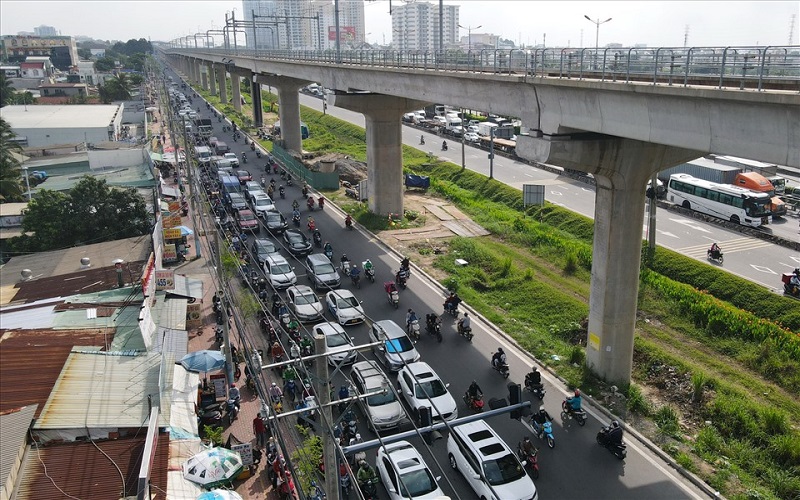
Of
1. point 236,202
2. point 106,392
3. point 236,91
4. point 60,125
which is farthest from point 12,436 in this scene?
point 236,91

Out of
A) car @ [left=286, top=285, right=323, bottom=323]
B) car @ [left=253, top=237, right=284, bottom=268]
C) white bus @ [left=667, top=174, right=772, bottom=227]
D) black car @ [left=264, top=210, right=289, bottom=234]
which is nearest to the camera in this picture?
car @ [left=286, top=285, right=323, bottom=323]

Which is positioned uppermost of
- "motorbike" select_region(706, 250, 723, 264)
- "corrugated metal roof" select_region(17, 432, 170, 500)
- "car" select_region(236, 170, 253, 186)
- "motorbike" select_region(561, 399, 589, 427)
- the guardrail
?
the guardrail

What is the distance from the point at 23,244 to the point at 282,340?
2058cm

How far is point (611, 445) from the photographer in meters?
16.8

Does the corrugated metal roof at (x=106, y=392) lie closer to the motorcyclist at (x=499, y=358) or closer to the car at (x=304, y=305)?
the car at (x=304, y=305)

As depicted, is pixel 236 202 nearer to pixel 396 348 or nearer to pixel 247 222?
pixel 247 222

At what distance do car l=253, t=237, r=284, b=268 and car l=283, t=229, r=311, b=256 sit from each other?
2.55ft

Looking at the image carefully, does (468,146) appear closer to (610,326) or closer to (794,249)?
(794,249)

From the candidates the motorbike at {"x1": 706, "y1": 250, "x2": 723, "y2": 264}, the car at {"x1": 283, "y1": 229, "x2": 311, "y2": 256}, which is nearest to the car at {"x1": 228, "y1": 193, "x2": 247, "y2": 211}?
the car at {"x1": 283, "y1": 229, "x2": 311, "y2": 256}

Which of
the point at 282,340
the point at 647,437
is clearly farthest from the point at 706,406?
the point at 282,340

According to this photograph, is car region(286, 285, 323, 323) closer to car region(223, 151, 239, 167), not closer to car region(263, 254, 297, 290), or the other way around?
car region(263, 254, 297, 290)

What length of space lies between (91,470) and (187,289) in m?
12.9

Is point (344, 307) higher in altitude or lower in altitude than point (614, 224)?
lower

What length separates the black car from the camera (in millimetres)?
37188
